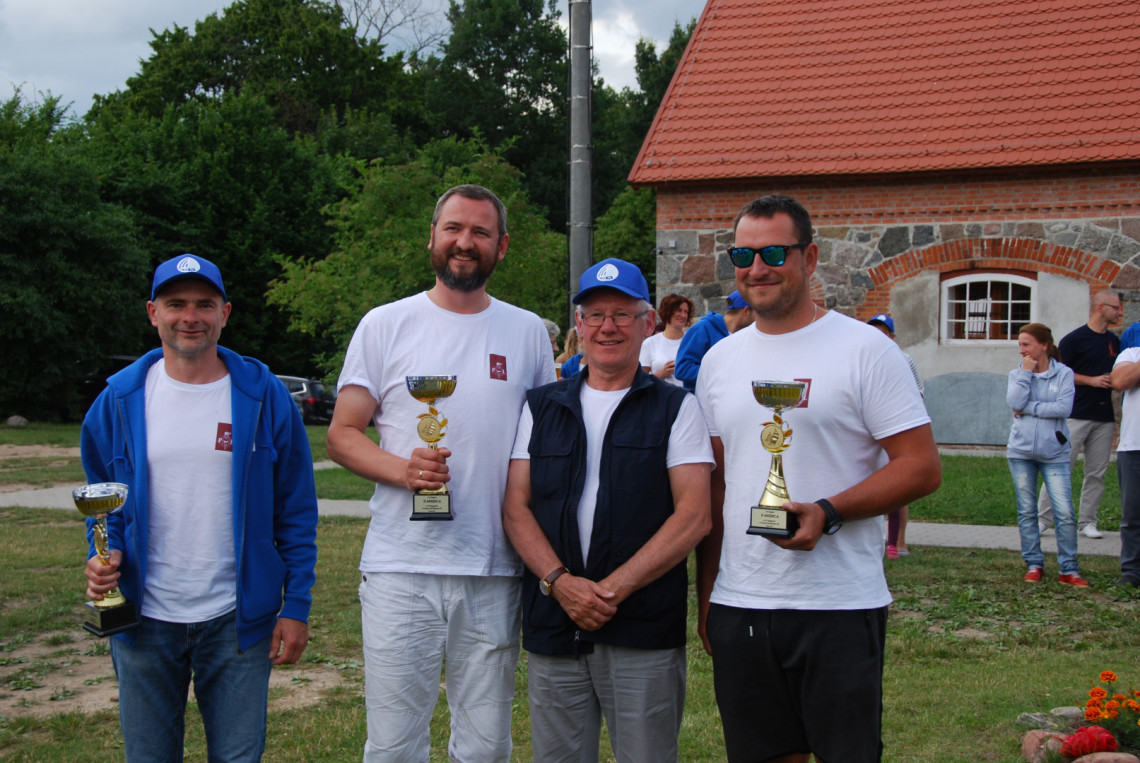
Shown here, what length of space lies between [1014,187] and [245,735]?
13555 millimetres

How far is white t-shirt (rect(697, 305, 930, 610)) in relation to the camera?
9.59 feet

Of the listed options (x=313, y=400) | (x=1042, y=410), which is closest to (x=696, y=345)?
(x=1042, y=410)

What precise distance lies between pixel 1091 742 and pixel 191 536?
11.3 feet

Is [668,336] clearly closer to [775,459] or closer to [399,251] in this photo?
[775,459]

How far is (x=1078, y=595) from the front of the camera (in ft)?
23.8

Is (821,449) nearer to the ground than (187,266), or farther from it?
nearer to the ground

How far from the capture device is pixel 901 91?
14.9 metres

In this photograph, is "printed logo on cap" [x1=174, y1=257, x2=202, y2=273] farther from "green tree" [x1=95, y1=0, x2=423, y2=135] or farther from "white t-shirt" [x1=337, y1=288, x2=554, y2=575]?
"green tree" [x1=95, y1=0, x2=423, y2=135]

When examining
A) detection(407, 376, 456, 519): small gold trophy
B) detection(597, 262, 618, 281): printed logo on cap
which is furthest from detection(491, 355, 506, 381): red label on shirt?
detection(597, 262, 618, 281): printed logo on cap

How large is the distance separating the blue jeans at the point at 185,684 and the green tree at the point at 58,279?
2305cm

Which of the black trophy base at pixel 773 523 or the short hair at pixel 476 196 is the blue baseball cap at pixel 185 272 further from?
the black trophy base at pixel 773 523

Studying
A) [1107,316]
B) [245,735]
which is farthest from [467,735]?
[1107,316]

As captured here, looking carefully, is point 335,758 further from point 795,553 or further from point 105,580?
point 795,553

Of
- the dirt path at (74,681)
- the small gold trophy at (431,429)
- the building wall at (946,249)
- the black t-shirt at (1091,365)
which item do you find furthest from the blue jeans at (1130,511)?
the building wall at (946,249)
